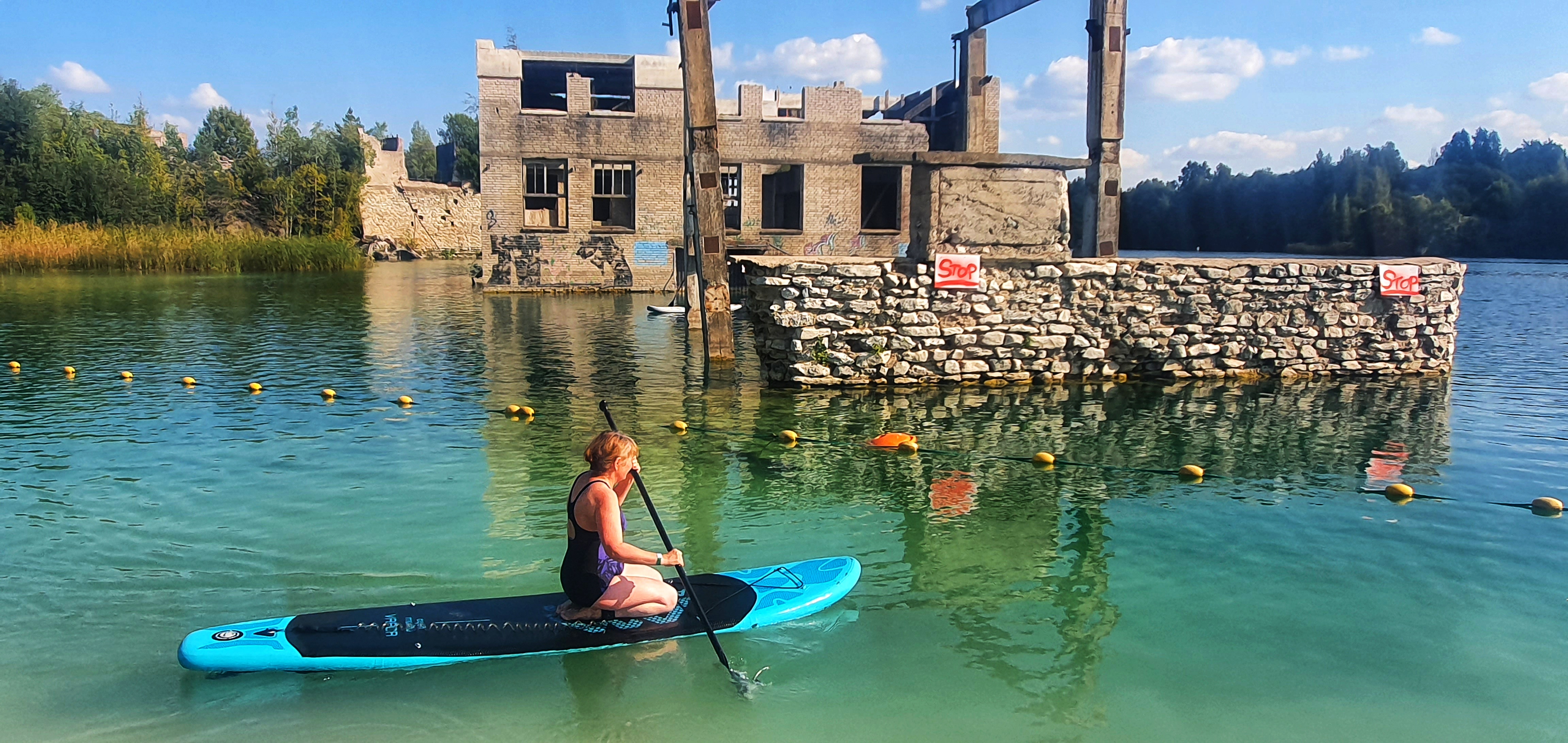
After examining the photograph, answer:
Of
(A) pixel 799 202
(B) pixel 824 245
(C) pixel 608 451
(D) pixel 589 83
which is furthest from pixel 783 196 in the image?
(C) pixel 608 451

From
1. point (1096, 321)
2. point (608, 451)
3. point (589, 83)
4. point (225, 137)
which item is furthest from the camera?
point (225, 137)

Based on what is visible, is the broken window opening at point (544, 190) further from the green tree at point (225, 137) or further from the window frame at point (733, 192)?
the green tree at point (225, 137)

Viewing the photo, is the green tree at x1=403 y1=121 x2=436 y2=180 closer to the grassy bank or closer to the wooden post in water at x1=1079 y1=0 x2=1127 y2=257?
the grassy bank

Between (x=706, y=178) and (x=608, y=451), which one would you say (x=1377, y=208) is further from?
(x=608, y=451)

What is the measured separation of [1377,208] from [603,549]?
204ft

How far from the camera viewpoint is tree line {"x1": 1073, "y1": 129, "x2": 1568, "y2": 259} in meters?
57.8

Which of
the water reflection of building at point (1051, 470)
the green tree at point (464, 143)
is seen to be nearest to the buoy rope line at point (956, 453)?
the water reflection of building at point (1051, 470)

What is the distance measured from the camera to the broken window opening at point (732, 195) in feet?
90.6

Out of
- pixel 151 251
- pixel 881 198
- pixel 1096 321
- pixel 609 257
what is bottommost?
pixel 1096 321

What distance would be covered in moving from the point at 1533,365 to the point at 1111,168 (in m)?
8.00

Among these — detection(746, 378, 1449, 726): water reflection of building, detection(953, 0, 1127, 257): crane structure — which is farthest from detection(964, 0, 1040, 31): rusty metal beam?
detection(746, 378, 1449, 726): water reflection of building

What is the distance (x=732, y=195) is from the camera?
31109 mm

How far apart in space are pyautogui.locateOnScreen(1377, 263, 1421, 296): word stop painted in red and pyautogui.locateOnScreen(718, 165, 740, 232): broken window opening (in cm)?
1628

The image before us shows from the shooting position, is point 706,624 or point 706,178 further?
point 706,178
